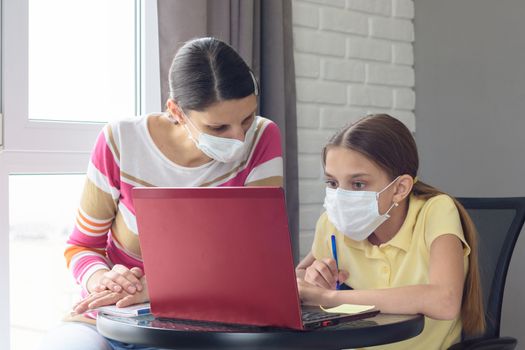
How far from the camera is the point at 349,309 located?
1.19 meters

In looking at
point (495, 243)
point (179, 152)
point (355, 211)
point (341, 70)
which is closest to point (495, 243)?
point (495, 243)

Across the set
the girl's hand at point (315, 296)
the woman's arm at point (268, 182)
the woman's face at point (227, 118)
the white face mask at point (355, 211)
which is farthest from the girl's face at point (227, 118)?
the girl's hand at point (315, 296)

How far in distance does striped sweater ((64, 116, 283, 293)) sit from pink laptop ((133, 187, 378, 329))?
51 centimetres

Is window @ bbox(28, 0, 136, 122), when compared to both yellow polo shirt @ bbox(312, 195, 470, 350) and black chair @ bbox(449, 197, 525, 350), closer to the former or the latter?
yellow polo shirt @ bbox(312, 195, 470, 350)

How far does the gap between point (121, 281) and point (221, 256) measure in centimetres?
40

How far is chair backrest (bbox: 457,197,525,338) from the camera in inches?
58.6

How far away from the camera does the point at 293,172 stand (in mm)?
2396

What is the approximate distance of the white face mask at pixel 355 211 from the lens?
58.2 inches

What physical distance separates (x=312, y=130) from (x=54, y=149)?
35.3 inches

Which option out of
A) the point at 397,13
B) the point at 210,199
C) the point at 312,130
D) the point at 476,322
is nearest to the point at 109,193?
the point at 210,199

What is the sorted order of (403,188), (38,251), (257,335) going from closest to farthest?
(257,335)
(403,188)
(38,251)

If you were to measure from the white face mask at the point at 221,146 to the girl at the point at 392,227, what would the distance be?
19 centimetres

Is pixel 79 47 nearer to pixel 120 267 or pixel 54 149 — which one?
pixel 54 149

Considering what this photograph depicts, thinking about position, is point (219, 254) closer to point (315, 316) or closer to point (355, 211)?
point (315, 316)
